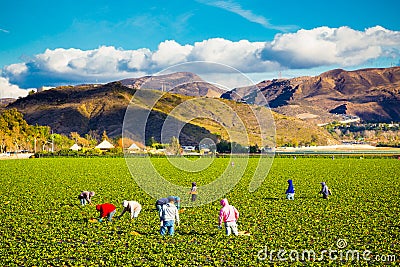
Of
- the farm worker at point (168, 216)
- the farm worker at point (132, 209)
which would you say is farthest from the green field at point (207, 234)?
the farm worker at point (132, 209)

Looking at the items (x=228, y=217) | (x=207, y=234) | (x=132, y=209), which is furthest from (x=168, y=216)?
(x=132, y=209)

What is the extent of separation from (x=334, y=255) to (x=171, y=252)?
4.77 metres

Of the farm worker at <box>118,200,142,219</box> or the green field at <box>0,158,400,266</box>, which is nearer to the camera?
the green field at <box>0,158,400,266</box>

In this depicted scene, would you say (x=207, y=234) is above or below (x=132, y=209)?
below

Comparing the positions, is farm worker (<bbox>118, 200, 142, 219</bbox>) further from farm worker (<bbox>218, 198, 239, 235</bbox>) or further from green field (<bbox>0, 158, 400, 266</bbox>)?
farm worker (<bbox>218, 198, 239, 235</bbox>)

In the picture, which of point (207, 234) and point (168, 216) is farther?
point (207, 234)

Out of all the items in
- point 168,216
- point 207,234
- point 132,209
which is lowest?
point 207,234

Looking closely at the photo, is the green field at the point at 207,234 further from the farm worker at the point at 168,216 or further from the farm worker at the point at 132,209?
the farm worker at the point at 132,209

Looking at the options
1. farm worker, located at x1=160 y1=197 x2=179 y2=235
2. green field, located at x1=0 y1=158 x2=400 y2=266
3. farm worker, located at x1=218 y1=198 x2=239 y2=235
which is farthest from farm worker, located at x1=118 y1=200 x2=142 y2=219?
farm worker, located at x1=218 y1=198 x2=239 y2=235

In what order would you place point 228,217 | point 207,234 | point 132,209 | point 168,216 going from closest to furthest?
point 228,217
point 168,216
point 207,234
point 132,209

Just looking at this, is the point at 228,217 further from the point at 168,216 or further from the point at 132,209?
the point at 132,209

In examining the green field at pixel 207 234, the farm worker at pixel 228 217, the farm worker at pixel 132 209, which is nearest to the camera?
the green field at pixel 207 234

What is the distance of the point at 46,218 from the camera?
67.5 feet

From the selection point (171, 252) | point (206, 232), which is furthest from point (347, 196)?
point (171, 252)
